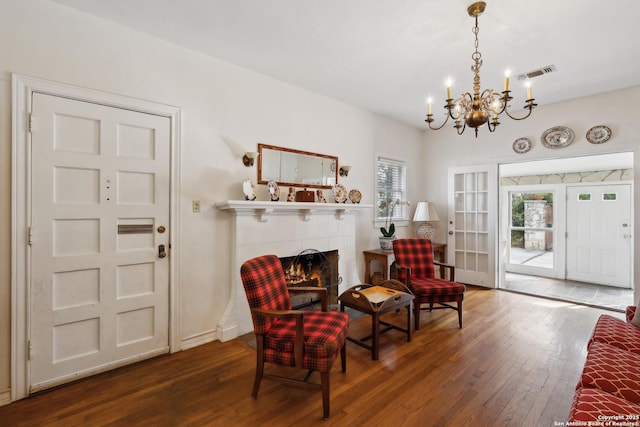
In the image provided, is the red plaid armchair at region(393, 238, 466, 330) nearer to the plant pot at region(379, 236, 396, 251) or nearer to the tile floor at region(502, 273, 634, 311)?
the plant pot at region(379, 236, 396, 251)

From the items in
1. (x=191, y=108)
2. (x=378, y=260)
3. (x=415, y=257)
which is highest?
(x=191, y=108)

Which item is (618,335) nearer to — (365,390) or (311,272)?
(365,390)

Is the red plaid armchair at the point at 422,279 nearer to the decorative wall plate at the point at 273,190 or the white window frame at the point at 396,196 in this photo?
the white window frame at the point at 396,196

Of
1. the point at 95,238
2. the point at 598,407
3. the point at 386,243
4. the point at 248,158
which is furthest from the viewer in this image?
the point at 386,243

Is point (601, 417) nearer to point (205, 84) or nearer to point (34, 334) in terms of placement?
point (34, 334)

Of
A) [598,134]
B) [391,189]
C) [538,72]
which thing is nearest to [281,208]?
[391,189]

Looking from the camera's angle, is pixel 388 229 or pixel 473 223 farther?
pixel 473 223

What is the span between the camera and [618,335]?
6.34 feet

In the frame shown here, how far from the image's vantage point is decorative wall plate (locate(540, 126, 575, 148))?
3947 millimetres

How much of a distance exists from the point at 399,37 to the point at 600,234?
5248 millimetres

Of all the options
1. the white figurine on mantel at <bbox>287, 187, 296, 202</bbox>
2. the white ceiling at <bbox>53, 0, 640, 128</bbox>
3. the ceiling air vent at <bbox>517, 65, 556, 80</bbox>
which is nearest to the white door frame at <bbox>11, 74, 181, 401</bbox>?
the white ceiling at <bbox>53, 0, 640, 128</bbox>

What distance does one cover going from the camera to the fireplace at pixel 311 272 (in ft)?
Answer: 11.2

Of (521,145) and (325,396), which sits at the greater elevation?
(521,145)

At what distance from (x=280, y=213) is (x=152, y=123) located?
1443 mm
